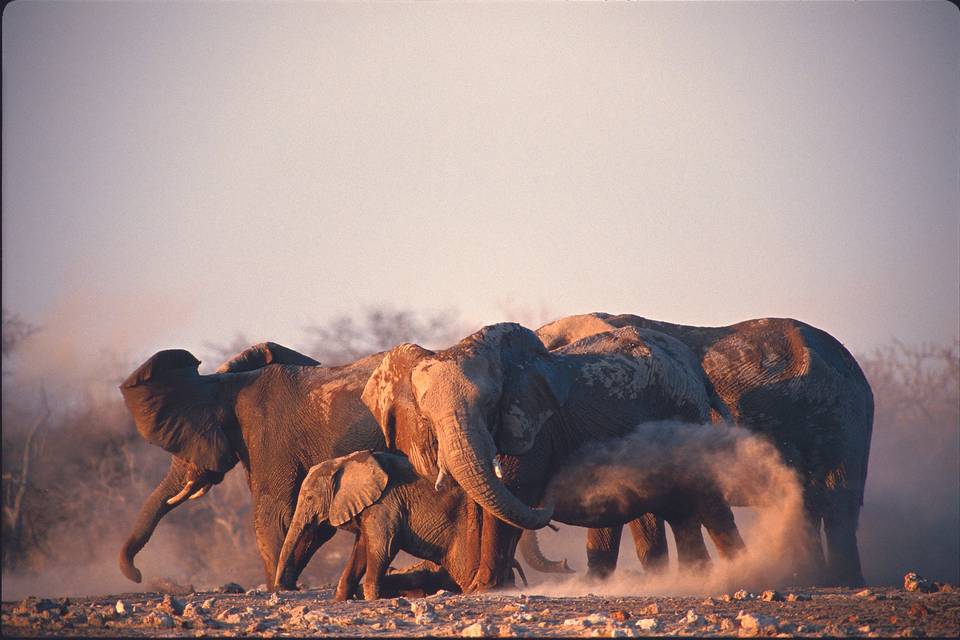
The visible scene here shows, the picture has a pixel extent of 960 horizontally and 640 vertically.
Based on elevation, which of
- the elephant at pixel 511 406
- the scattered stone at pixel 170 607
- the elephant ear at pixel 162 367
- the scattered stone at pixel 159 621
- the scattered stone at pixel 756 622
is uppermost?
the elephant ear at pixel 162 367

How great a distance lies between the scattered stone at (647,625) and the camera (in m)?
8.83

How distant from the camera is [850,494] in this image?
49.4ft

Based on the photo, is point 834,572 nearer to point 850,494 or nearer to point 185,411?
point 850,494

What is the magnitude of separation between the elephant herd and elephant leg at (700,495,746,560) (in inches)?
0.8

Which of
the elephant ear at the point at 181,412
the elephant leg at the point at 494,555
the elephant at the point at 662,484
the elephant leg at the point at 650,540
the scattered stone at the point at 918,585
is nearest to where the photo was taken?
the scattered stone at the point at 918,585

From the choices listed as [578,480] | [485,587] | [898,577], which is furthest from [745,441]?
[898,577]

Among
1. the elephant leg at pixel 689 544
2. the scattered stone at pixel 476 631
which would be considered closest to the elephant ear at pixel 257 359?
the elephant leg at pixel 689 544

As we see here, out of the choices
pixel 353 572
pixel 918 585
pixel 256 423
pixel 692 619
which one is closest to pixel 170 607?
pixel 353 572

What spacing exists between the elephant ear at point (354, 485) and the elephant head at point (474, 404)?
0.28 meters

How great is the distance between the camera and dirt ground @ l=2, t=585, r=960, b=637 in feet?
29.3

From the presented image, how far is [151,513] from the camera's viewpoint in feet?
49.9

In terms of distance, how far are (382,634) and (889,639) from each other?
Answer: 9.83ft

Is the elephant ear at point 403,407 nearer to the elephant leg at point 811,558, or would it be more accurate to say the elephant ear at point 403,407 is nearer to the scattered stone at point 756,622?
the scattered stone at point 756,622

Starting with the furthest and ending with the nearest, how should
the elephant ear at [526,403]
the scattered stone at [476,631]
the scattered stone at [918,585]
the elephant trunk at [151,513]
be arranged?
the elephant trunk at [151,513]
the elephant ear at [526,403]
the scattered stone at [918,585]
the scattered stone at [476,631]
